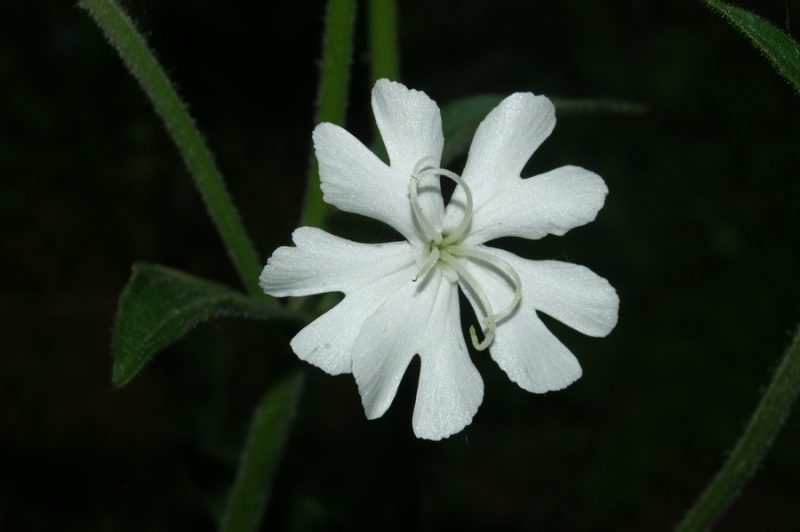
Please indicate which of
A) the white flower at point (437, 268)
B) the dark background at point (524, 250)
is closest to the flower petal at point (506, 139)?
the white flower at point (437, 268)

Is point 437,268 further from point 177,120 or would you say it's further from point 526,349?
point 177,120

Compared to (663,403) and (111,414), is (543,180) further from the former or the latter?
(111,414)

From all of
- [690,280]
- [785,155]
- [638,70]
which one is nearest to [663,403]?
[690,280]

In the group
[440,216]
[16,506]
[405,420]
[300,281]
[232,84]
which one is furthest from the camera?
[232,84]

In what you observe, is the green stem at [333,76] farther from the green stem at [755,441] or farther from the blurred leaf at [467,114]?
the green stem at [755,441]

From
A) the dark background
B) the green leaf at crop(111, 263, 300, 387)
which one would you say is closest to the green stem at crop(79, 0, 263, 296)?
the green leaf at crop(111, 263, 300, 387)

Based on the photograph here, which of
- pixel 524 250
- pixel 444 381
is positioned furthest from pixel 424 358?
pixel 524 250
